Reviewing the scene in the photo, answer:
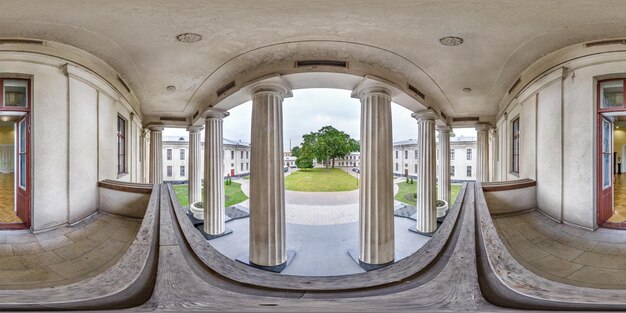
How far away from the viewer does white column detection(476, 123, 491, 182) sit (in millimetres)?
1344

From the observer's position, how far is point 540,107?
1075 mm

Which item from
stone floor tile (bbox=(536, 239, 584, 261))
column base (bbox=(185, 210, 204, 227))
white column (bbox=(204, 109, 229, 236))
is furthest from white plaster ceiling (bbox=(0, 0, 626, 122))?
stone floor tile (bbox=(536, 239, 584, 261))

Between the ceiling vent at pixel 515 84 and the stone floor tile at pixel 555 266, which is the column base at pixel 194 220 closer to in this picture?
the stone floor tile at pixel 555 266

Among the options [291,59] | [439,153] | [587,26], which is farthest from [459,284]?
[291,59]

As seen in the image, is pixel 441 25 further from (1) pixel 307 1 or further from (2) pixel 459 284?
(2) pixel 459 284

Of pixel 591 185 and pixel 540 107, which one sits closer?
pixel 591 185

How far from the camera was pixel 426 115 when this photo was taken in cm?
173

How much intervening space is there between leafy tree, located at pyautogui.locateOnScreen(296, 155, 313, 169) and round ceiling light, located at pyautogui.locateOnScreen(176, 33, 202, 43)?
7.39 ft

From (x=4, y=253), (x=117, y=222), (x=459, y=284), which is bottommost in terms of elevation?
(x=459, y=284)

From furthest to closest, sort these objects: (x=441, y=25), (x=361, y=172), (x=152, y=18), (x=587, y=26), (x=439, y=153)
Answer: (x=361, y=172) < (x=439, y=153) < (x=441, y=25) < (x=152, y=18) < (x=587, y=26)

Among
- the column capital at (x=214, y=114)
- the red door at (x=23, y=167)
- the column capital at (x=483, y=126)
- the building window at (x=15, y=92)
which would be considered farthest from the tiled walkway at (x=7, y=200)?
the column capital at (x=483, y=126)

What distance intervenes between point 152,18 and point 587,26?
2.15 m

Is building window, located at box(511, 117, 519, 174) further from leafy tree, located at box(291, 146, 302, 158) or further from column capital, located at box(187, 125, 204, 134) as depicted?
leafy tree, located at box(291, 146, 302, 158)

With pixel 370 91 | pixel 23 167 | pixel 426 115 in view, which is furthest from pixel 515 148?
pixel 23 167
